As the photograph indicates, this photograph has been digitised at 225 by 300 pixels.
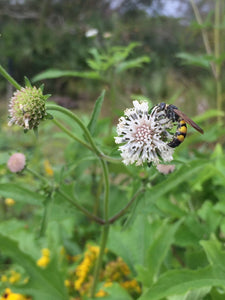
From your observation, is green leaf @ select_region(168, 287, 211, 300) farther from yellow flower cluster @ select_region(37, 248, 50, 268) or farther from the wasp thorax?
yellow flower cluster @ select_region(37, 248, 50, 268)

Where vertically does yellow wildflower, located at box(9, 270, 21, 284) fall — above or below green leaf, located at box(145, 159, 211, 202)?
below

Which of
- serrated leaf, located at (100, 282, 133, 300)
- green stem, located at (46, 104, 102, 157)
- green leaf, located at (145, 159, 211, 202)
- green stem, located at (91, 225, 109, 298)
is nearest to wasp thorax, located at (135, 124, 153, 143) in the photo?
green stem, located at (46, 104, 102, 157)

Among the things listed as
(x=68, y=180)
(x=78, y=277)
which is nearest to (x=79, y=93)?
(x=68, y=180)

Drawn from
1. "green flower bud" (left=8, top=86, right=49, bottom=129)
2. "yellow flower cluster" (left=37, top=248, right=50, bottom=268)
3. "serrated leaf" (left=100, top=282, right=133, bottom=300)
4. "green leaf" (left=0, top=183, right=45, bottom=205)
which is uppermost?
"green flower bud" (left=8, top=86, right=49, bottom=129)

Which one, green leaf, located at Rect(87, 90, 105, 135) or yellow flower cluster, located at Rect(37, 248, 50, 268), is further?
yellow flower cluster, located at Rect(37, 248, 50, 268)

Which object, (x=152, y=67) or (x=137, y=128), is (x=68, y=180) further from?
(x=152, y=67)

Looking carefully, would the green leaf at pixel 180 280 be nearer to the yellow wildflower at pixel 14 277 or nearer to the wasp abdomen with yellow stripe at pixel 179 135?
the wasp abdomen with yellow stripe at pixel 179 135
